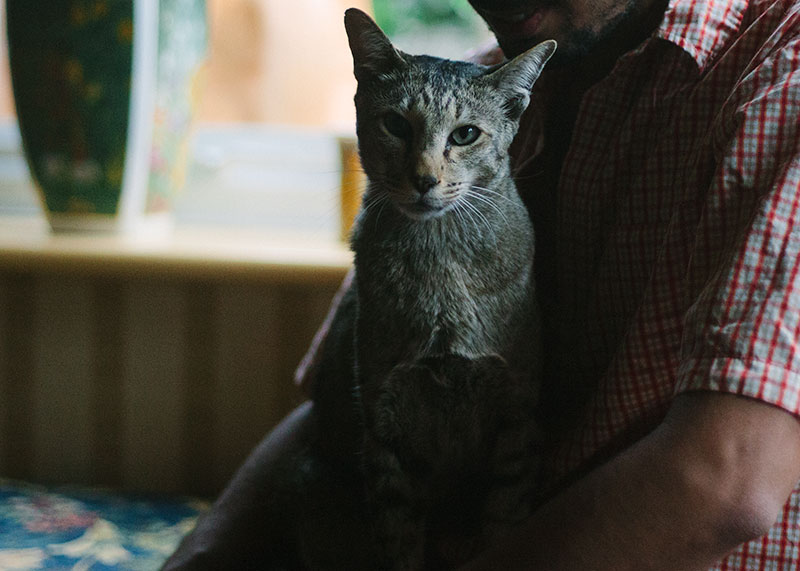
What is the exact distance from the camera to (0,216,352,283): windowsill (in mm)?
1597

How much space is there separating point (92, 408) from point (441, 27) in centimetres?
114

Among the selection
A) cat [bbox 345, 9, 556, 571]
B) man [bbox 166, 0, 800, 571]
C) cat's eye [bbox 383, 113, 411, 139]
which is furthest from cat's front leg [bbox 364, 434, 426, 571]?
cat's eye [bbox 383, 113, 411, 139]

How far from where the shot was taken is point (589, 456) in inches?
36.5

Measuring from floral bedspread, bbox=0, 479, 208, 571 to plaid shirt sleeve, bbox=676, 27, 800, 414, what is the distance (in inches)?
35.1

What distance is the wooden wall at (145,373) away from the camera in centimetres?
171

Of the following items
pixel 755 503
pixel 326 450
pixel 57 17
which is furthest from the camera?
pixel 57 17

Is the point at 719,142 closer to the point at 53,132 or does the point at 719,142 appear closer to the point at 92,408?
the point at 53,132

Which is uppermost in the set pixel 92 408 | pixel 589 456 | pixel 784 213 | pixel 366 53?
pixel 366 53

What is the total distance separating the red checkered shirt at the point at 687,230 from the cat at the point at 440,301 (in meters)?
0.09

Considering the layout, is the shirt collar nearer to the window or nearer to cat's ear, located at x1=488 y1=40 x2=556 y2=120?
cat's ear, located at x1=488 y1=40 x2=556 y2=120

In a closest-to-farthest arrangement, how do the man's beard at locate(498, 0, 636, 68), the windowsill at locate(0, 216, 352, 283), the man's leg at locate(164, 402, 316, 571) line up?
the man's beard at locate(498, 0, 636, 68) < the man's leg at locate(164, 402, 316, 571) < the windowsill at locate(0, 216, 352, 283)

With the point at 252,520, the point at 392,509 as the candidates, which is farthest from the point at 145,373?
Answer: the point at 392,509

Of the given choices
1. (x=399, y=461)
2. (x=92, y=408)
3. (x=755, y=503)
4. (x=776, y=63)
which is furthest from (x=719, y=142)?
(x=92, y=408)

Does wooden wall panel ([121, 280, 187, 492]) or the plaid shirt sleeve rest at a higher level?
the plaid shirt sleeve
